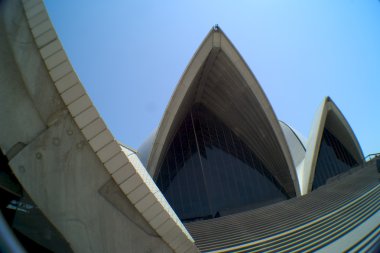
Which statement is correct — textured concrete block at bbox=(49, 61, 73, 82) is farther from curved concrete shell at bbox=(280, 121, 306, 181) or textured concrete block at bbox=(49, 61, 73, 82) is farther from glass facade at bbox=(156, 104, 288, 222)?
curved concrete shell at bbox=(280, 121, 306, 181)

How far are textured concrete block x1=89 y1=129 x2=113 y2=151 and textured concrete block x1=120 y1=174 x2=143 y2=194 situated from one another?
0.72 metres

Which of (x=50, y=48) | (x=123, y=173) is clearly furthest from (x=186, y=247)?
(x=50, y=48)

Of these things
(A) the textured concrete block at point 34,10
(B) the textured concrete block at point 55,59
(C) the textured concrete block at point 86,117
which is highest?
(A) the textured concrete block at point 34,10

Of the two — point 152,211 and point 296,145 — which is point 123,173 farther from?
point 296,145

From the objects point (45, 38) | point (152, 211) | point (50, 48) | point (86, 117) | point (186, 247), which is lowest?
point (186, 247)

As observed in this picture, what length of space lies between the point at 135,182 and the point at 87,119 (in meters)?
1.29

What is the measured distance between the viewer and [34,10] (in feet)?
9.25

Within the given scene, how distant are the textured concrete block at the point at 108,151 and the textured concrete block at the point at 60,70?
131 cm

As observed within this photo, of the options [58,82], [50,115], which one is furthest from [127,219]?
[58,82]

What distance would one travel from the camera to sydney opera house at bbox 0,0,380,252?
9.07 ft

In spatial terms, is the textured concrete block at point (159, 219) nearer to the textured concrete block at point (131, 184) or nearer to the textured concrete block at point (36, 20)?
the textured concrete block at point (131, 184)

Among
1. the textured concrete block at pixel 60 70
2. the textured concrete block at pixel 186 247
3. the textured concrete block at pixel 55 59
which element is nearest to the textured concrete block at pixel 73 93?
the textured concrete block at pixel 60 70

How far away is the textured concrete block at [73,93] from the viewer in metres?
2.82

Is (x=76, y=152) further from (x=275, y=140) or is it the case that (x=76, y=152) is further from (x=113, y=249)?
(x=275, y=140)
